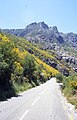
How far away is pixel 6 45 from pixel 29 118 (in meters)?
23.1

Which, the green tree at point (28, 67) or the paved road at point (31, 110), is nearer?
the paved road at point (31, 110)

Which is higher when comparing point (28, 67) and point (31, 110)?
point (28, 67)

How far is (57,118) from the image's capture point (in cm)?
1891

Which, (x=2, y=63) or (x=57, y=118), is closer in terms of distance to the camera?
(x=57, y=118)

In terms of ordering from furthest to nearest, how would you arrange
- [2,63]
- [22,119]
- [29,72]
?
[29,72] → [2,63] → [22,119]

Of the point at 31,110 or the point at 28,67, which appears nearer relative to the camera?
the point at 31,110

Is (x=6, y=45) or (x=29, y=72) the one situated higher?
(x=6, y=45)

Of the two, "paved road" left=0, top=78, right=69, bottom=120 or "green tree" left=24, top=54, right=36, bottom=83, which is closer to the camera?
"paved road" left=0, top=78, right=69, bottom=120

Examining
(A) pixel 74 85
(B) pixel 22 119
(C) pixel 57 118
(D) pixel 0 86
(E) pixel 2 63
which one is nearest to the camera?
(B) pixel 22 119

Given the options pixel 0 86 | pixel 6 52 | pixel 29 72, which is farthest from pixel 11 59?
pixel 29 72

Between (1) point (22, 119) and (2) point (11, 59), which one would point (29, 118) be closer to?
(1) point (22, 119)

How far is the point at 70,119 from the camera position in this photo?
18.9m

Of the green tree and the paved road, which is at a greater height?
the green tree

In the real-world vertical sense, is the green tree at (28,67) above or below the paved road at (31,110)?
above
